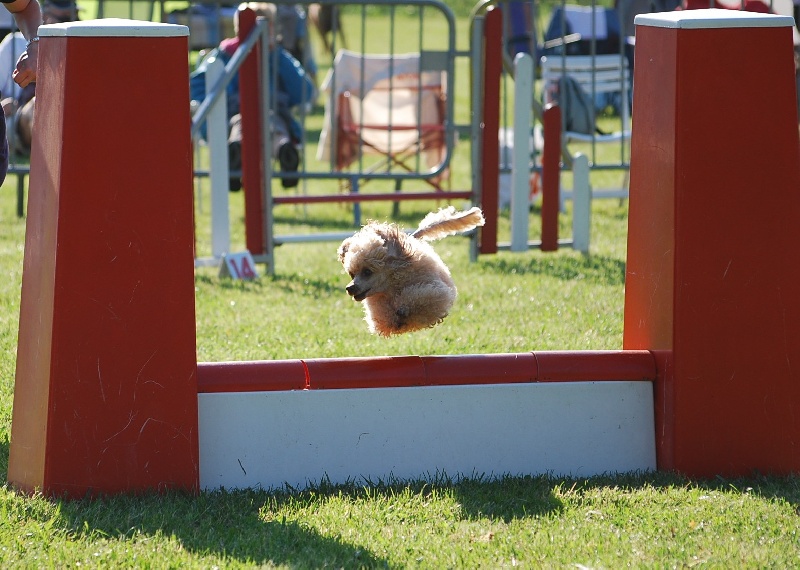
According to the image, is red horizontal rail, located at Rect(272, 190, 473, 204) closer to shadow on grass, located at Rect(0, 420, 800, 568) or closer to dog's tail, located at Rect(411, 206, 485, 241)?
dog's tail, located at Rect(411, 206, 485, 241)

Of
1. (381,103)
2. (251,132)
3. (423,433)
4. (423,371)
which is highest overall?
(381,103)

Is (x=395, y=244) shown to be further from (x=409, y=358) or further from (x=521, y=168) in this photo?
(x=521, y=168)

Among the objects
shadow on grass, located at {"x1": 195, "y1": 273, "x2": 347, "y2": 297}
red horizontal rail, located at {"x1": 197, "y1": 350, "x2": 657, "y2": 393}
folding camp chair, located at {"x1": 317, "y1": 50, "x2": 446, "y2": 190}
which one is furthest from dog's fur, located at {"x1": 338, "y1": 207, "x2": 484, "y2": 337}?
folding camp chair, located at {"x1": 317, "y1": 50, "x2": 446, "y2": 190}

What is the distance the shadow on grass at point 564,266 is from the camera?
7.23 meters

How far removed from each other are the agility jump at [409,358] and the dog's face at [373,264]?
284 millimetres

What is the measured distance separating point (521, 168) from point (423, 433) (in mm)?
4559

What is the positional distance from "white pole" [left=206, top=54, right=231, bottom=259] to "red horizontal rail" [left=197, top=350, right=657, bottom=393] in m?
3.88

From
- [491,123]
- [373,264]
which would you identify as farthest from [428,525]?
[491,123]

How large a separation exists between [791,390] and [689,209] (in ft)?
2.28

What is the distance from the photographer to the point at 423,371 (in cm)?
362

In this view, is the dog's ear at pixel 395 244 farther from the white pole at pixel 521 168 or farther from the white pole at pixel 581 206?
the white pole at pixel 581 206

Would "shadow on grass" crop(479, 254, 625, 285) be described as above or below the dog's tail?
below

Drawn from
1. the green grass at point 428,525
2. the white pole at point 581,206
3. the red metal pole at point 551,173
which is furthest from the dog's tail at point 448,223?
the white pole at point 581,206

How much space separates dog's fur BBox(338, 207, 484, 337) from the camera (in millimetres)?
3791
